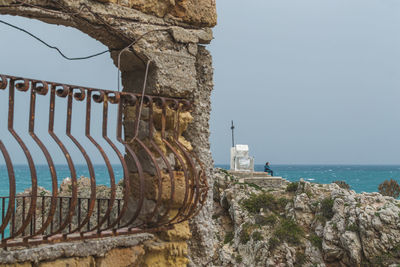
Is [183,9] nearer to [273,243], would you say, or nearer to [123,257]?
[123,257]

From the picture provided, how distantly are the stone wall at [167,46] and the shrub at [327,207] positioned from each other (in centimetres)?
1463

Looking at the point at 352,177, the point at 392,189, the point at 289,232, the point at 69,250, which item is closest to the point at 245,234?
the point at 289,232

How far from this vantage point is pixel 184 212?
3525 mm

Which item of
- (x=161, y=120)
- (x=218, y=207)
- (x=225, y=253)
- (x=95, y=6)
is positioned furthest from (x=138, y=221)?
(x=218, y=207)

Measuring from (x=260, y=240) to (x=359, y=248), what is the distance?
394cm

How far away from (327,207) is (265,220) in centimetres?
278

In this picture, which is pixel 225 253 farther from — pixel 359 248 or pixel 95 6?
pixel 95 6

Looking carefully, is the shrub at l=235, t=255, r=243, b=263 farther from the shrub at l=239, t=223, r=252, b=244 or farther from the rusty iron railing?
the rusty iron railing

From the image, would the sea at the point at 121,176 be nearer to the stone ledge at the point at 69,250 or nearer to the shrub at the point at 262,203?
the shrub at the point at 262,203

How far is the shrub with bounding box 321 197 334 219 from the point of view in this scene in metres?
17.3

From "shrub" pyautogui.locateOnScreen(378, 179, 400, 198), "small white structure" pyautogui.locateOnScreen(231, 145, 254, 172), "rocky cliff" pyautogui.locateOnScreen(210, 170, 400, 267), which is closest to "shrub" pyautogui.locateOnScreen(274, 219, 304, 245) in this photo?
"rocky cliff" pyautogui.locateOnScreen(210, 170, 400, 267)

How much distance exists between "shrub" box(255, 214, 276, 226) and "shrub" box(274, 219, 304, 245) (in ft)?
1.58

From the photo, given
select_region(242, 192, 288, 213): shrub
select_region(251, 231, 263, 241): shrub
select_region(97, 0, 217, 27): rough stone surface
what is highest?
select_region(97, 0, 217, 27): rough stone surface

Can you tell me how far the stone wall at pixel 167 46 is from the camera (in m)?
3.13
